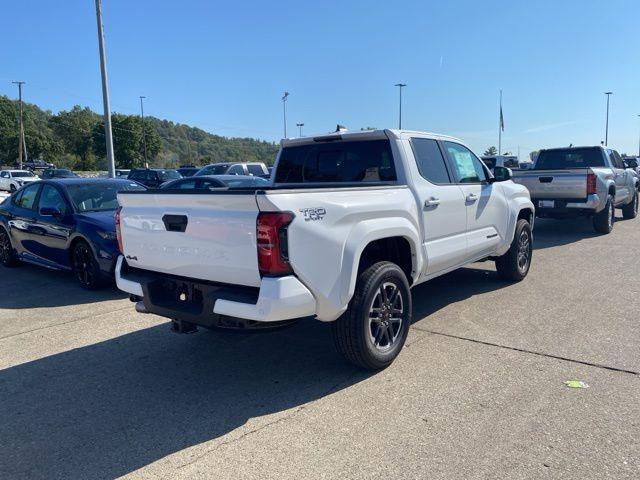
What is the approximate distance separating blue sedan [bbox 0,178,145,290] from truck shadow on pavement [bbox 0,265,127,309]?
0.72 ft

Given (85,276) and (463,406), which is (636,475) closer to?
(463,406)

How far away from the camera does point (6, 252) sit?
8.98m

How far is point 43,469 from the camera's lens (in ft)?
9.68

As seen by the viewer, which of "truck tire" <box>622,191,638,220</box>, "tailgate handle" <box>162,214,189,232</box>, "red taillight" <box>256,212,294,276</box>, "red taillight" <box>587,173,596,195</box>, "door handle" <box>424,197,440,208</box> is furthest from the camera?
"truck tire" <box>622,191,638,220</box>

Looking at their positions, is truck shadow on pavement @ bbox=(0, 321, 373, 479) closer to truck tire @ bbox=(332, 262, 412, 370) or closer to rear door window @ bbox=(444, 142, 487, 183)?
truck tire @ bbox=(332, 262, 412, 370)

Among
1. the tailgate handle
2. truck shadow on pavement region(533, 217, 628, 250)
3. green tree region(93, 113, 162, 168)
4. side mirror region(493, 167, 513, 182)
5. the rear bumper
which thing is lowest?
truck shadow on pavement region(533, 217, 628, 250)

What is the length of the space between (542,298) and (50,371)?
5392mm

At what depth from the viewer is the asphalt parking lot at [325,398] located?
294cm

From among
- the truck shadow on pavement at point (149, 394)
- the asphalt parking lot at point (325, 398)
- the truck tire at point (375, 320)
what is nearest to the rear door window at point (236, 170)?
the asphalt parking lot at point (325, 398)

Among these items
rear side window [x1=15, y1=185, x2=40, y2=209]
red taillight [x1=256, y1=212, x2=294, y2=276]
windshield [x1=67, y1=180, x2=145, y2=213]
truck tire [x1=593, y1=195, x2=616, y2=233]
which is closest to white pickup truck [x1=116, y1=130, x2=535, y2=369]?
red taillight [x1=256, y1=212, x2=294, y2=276]

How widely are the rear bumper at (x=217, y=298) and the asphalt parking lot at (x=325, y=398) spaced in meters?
0.69

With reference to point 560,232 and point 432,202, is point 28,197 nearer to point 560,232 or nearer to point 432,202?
point 432,202

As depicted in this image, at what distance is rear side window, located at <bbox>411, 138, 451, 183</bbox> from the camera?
4.95 meters

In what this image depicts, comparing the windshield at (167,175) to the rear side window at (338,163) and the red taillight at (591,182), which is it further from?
the rear side window at (338,163)
